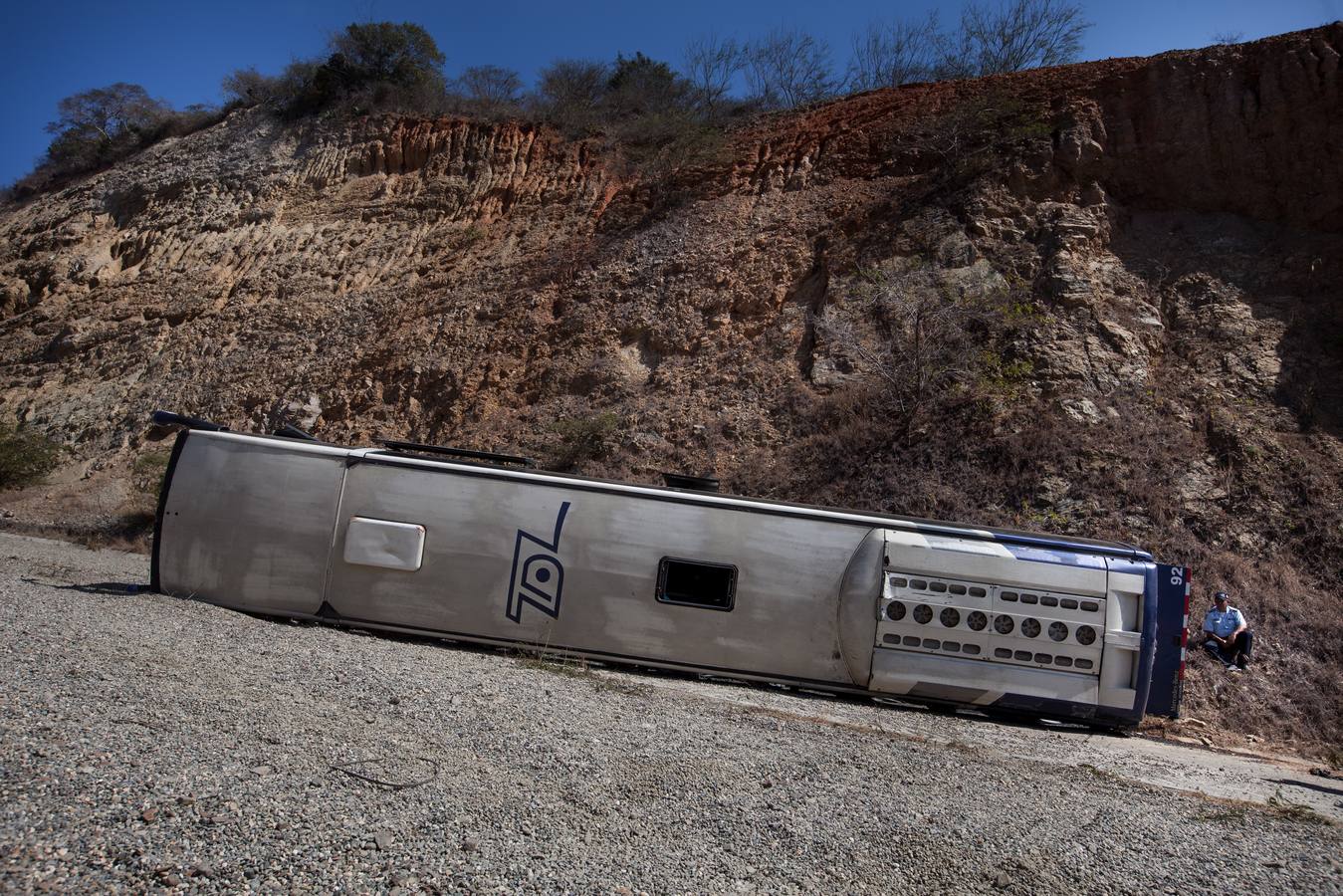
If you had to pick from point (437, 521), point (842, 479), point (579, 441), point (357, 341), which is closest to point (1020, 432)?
point (842, 479)

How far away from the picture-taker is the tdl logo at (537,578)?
782 centimetres

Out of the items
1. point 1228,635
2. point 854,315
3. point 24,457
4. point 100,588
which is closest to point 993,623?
point 1228,635

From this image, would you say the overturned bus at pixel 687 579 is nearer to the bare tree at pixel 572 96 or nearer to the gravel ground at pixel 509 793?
the gravel ground at pixel 509 793

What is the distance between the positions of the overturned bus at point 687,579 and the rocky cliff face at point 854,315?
3570 mm

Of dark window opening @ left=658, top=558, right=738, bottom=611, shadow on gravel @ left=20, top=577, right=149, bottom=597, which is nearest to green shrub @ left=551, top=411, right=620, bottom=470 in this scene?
shadow on gravel @ left=20, top=577, right=149, bottom=597

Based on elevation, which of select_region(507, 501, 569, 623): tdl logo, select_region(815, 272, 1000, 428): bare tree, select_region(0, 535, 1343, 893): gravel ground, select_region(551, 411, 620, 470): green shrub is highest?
select_region(815, 272, 1000, 428): bare tree

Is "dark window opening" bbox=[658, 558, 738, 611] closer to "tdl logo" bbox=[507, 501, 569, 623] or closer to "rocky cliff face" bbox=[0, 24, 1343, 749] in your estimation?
"tdl logo" bbox=[507, 501, 569, 623]

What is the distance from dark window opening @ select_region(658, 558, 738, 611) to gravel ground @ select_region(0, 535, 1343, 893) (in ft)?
3.60

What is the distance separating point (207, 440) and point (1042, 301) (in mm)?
14226

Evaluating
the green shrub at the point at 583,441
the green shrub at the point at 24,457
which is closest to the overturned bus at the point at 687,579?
the green shrub at the point at 583,441

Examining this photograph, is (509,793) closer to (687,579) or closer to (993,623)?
(687,579)

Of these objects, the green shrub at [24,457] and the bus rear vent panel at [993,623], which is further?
the green shrub at [24,457]

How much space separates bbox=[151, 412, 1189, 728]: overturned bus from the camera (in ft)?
24.6

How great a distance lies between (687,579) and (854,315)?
408 inches
